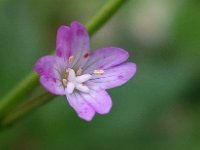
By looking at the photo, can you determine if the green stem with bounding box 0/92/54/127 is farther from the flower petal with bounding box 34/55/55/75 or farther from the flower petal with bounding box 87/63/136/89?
the flower petal with bounding box 87/63/136/89

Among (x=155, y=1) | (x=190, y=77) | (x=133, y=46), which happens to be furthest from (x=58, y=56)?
(x=155, y=1)

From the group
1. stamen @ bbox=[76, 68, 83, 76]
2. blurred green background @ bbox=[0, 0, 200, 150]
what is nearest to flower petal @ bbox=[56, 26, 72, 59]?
stamen @ bbox=[76, 68, 83, 76]

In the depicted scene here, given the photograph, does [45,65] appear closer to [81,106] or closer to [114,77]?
[81,106]

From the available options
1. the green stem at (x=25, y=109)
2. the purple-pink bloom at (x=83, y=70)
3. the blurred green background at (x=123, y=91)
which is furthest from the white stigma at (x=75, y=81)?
the blurred green background at (x=123, y=91)

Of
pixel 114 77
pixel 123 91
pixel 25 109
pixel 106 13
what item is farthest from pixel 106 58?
pixel 123 91

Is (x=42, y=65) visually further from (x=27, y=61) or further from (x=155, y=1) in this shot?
(x=155, y=1)

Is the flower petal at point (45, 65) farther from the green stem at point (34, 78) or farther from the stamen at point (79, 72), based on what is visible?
the stamen at point (79, 72)
